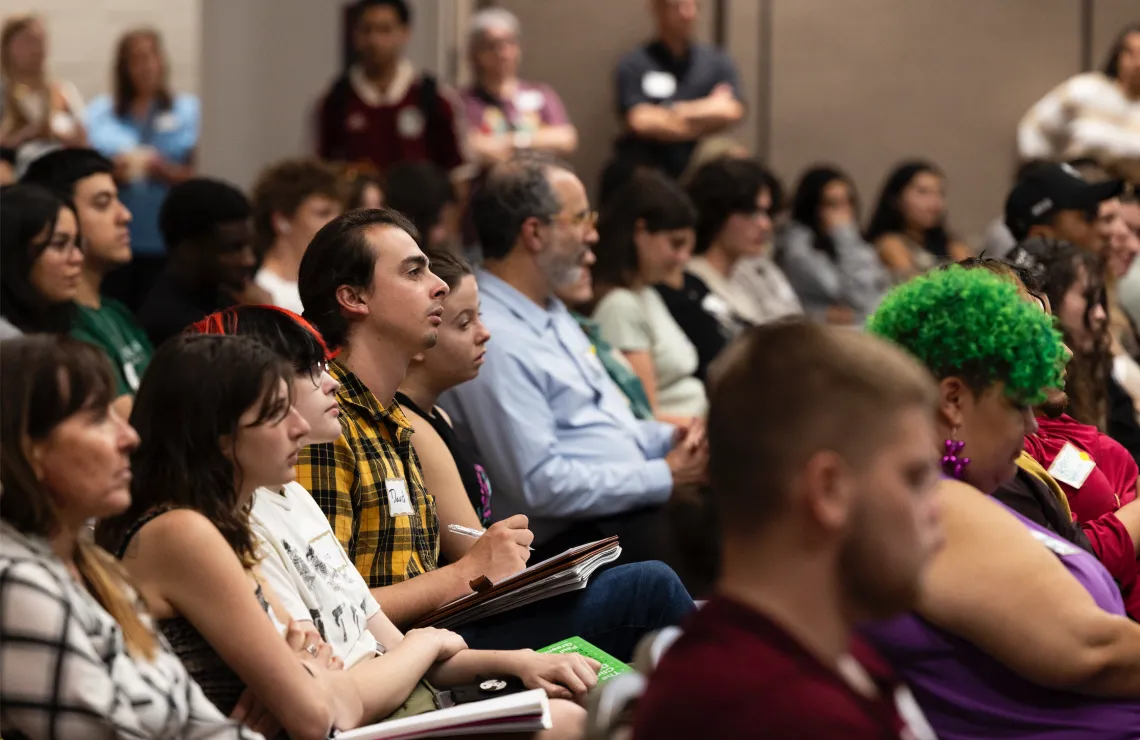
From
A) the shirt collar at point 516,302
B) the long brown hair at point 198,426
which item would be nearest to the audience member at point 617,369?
the shirt collar at point 516,302

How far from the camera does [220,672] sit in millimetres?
1938

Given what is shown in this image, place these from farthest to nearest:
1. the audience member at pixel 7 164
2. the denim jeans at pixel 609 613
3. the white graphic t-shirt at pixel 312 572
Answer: the audience member at pixel 7 164 → the denim jeans at pixel 609 613 → the white graphic t-shirt at pixel 312 572

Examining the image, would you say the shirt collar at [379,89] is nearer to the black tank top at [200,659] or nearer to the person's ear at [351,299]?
the person's ear at [351,299]

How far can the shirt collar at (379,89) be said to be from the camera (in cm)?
615

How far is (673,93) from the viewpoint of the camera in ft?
22.6

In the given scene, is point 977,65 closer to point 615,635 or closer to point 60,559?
point 615,635

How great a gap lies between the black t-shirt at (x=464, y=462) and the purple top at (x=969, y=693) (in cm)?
129

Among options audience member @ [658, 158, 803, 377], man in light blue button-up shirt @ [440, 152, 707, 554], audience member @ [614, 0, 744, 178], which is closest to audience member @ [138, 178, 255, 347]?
man in light blue button-up shirt @ [440, 152, 707, 554]

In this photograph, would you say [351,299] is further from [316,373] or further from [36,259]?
[36,259]

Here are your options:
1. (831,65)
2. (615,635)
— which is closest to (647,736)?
(615,635)

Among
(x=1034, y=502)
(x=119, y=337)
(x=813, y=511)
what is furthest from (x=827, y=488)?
(x=119, y=337)

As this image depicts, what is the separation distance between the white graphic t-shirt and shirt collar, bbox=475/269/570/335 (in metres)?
1.41

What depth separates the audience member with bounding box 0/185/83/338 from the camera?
3547mm

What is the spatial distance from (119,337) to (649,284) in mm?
1671
